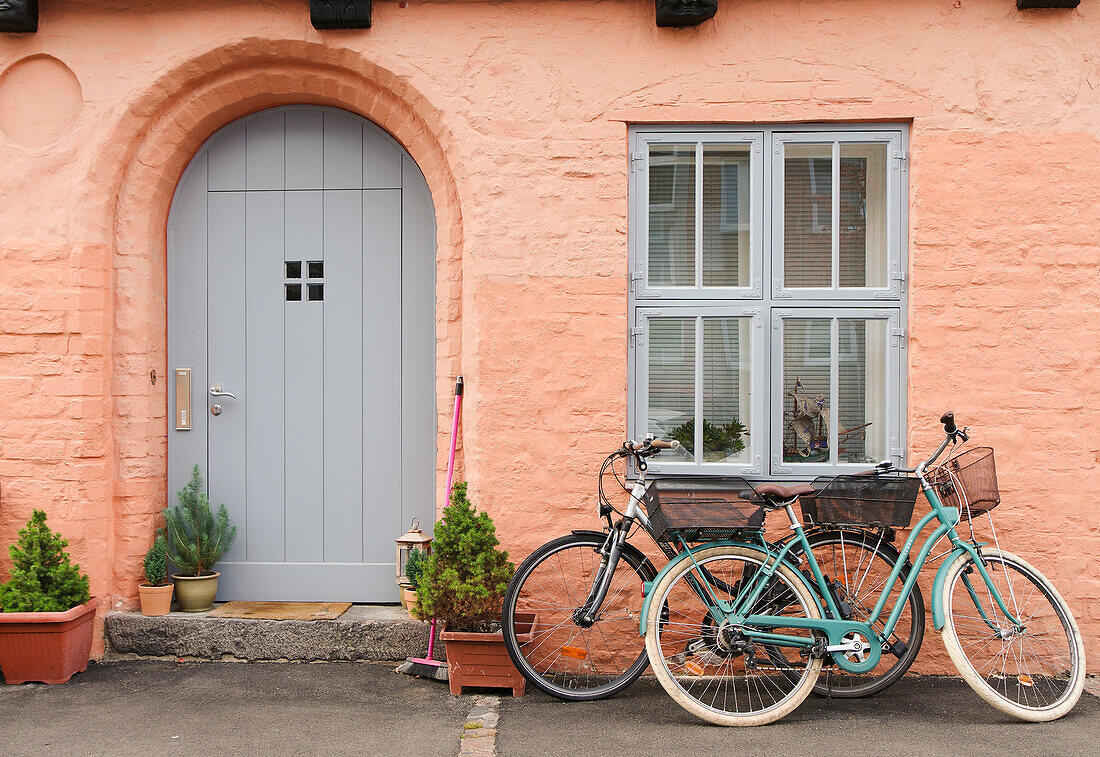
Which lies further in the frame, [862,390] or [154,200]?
[154,200]

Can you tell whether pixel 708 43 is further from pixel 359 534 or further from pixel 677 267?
pixel 359 534

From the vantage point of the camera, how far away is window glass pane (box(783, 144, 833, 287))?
4.54m

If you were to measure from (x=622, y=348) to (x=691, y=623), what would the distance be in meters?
1.41

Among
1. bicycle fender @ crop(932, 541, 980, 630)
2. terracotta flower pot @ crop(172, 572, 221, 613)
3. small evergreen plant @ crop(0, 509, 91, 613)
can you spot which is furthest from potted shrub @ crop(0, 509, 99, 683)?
bicycle fender @ crop(932, 541, 980, 630)

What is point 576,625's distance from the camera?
4.23m

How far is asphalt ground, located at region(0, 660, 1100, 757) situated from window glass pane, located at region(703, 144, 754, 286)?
2141 mm

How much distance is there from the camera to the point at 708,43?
176 inches

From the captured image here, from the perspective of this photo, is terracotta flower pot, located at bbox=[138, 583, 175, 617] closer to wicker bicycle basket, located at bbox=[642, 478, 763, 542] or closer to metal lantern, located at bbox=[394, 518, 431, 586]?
metal lantern, located at bbox=[394, 518, 431, 586]

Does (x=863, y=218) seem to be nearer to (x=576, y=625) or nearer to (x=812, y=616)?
(x=812, y=616)

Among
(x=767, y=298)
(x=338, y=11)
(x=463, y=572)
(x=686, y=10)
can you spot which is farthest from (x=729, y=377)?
(x=338, y=11)

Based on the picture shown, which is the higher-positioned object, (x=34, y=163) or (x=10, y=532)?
(x=34, y=163)

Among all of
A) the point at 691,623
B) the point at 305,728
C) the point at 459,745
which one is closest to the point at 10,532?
the point at 305,728

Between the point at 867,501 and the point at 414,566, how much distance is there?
2276mm

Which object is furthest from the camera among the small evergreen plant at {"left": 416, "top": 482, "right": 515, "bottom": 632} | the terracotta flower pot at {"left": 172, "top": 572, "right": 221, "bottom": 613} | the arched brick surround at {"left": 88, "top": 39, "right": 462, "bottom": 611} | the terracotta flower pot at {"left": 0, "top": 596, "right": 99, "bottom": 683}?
the terracotta flower pot at {"left": 172, "top": 572, "right": 221, "bottom": 613}
